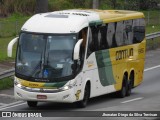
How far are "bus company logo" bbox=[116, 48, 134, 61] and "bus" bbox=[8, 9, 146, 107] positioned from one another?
0.82 meters

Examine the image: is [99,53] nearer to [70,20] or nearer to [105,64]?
[105,64]

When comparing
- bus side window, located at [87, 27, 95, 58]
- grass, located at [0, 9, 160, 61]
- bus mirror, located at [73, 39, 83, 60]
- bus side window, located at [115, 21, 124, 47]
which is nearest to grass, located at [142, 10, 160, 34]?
grass, located at [0, 9, 160, 61]

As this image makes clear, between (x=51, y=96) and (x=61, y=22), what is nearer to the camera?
(x=51, y=96)

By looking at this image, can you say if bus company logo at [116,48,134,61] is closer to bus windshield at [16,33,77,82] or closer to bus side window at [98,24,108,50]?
bus side window at [98,24,108,50]

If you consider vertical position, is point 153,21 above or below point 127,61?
below

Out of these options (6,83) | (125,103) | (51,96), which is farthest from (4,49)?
(51,96)

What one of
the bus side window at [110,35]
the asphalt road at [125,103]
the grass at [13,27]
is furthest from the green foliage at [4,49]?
the bus side window at [110,35]

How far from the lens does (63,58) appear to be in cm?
2184

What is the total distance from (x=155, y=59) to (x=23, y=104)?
15252mm

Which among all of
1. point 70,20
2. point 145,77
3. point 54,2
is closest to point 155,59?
point 145,77

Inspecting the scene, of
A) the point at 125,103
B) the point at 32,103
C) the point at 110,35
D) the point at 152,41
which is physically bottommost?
the point at 152,41

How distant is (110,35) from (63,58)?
3.60 metres

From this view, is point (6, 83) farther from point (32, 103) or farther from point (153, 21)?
point (153, 21)

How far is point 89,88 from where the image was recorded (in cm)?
2311
